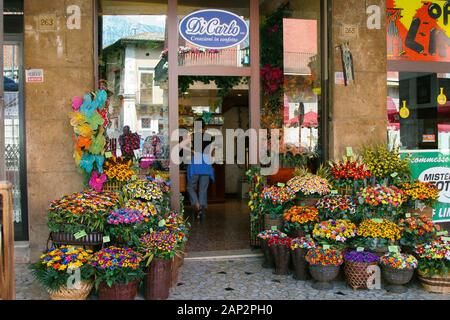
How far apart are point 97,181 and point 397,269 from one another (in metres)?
3.36

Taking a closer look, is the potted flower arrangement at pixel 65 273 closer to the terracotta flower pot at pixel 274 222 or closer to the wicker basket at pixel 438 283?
the terracotta flower pot at pixel 274 222

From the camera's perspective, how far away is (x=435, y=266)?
4988 mm

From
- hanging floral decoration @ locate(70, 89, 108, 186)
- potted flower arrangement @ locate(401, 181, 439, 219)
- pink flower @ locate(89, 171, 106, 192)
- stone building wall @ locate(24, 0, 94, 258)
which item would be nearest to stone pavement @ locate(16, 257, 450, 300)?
stone building wall @ locate(24, 0, 94, 258)

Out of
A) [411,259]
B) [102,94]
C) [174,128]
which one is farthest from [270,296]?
[102,94]

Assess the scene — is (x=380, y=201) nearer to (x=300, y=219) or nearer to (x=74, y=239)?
(x=300, y=219)

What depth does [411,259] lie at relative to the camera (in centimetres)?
498

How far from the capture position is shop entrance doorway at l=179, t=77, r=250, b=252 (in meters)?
7.58

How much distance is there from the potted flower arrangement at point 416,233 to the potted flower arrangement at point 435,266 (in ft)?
0.80

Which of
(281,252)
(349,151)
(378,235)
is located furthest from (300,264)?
(349,151)

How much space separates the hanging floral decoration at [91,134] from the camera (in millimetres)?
5379

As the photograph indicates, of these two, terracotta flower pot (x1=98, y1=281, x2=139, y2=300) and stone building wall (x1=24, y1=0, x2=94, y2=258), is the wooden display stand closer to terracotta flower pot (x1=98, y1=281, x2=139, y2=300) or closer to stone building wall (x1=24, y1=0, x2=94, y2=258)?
terracotta flower pot (x1=98, y1=281, x2=139, y2=300)

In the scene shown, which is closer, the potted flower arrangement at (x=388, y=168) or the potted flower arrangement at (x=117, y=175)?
the potted flower arrangement at (x=117, y=175)

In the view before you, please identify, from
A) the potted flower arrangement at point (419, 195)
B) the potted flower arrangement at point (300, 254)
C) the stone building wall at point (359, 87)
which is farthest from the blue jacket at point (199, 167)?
the potted flower arrangement at point (419, 195)

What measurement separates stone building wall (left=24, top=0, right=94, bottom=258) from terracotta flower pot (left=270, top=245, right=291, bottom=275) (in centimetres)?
256
